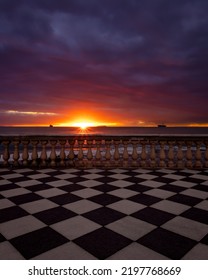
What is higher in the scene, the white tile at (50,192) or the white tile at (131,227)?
the white tile at (50,192)

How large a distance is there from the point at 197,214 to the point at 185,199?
58cm

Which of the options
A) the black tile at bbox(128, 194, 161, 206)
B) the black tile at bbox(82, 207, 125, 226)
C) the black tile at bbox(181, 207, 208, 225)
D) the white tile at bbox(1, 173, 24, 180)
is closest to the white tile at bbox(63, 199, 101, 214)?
the black tile at bbox(82, 207, 125, 226)

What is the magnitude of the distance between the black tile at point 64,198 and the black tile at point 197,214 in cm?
162

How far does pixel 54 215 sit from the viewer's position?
9.52 ft

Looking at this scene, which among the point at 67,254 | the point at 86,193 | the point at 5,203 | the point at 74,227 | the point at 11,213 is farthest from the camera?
the point at 86,193

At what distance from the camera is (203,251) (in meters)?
2.12

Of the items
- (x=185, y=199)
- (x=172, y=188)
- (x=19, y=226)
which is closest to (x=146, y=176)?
(x=172, y=188)


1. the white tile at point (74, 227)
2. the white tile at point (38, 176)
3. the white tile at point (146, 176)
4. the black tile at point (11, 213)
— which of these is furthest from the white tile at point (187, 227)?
the white tile at point (38, 176)

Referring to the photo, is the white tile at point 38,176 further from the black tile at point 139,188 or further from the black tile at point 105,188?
the black tile at point 139,188

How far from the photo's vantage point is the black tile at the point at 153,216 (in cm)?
275

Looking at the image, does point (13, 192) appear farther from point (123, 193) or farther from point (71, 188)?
point (123, 193)

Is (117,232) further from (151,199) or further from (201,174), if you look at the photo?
(201,174)

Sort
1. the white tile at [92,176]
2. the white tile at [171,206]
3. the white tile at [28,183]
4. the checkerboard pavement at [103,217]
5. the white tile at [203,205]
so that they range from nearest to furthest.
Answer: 1. the checkerboard pavement at [103,217]
2. the white tile at [171,206]
3. the white tile at [203,205]
4. the white tile at [28,183]
5. the white tile at [92,176]
